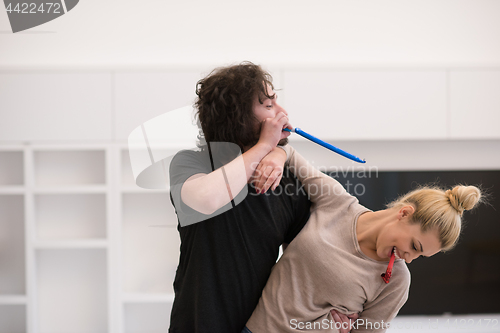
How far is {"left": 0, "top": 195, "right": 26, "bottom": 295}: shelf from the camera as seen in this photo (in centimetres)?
221

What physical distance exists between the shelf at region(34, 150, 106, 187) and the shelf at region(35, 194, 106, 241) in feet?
0.29

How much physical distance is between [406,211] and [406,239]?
0.08m

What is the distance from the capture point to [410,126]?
214cm

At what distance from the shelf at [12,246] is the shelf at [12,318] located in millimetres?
97

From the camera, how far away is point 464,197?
3.18ft

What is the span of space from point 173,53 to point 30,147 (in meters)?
1.00

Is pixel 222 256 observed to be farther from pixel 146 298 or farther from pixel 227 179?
pixel 146 298

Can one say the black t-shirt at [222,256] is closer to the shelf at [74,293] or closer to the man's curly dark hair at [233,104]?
the man's curly dark hair at [233,104]

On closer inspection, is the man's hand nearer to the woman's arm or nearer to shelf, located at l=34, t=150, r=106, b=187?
the woman's arm

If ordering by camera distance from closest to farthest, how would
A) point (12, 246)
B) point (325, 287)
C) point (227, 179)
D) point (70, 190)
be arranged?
point (227, 179)
point (325, 287)
point (70, 190)
point (12, 246)

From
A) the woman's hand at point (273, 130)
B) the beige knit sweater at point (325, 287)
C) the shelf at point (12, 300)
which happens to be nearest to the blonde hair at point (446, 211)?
the beige knit sweater at point (325, 287)

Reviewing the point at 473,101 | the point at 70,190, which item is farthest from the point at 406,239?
the point at 70,190

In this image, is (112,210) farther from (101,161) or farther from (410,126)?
(410,126)

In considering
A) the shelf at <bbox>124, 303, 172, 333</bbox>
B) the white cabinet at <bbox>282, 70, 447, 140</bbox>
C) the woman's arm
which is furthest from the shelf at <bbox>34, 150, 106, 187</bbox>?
the woman's arm
